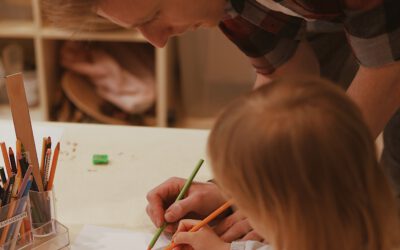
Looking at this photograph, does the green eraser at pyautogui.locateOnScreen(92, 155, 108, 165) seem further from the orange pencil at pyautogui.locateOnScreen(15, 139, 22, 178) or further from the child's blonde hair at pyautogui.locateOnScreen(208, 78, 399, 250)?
the child's blonde hair at pyautogui.locateOnScreen(208, 78, 399, 250)

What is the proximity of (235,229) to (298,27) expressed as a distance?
43 centimetres

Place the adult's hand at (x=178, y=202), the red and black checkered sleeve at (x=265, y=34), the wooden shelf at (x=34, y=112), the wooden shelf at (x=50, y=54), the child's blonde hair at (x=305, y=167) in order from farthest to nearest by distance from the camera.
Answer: the wooden shelf at (x=34, y=112)
the wooden shelf at (x=50, y=54)
the red and black checkered sleeve at (x=265, y=34)
the adult's hand at (x=178, y=202)
the child's blonde hair at (x=305, y=167)

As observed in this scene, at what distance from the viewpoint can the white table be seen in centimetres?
88

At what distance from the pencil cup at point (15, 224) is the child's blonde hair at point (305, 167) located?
30 cm

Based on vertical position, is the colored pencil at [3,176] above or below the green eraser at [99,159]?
above

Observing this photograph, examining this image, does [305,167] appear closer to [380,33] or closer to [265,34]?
[380,33]

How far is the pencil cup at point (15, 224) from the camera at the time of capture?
0.71m

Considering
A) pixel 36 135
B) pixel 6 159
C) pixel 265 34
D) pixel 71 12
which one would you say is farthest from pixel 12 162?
pixel 265 34

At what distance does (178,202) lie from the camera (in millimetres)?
849

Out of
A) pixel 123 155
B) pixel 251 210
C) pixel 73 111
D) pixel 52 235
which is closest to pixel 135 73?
pixel 73 111

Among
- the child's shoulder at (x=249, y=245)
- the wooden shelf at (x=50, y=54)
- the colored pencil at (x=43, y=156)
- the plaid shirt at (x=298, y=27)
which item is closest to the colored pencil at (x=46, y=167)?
the colored pencil at (x=43, y=156)

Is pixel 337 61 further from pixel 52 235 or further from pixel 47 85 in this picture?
pixel 47 85

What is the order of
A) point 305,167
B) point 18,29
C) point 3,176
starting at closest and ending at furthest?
point 305,167 → point 3,176 → point 18,29

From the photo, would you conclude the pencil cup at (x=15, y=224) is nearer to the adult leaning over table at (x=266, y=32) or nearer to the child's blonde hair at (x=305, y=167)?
the adult leaning over table at (x=266, y=32)
